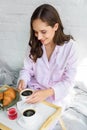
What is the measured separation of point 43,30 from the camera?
4.37ft

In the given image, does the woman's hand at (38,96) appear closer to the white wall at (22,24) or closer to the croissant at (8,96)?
the croissant at (8,96)

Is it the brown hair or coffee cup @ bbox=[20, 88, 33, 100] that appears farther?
the brown hair

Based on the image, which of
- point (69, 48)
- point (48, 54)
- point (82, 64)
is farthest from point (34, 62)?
point (82, 64)

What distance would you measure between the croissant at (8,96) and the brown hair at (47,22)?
0.33m

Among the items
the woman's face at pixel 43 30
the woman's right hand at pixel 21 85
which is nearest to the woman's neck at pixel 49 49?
the woman's face at pixel 43 30

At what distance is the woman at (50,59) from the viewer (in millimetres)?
1332

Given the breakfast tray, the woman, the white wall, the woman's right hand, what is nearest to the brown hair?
the woman

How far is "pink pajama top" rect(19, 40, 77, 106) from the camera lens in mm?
1428

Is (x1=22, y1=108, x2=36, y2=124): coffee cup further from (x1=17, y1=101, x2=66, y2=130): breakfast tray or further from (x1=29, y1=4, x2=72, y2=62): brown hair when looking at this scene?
(x1=29, y1=4, x2=72, y2=62): brown hair

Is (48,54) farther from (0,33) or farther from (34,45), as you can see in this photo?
(0,33)

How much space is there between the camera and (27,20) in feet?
5.94

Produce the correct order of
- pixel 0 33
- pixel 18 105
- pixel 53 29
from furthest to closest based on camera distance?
pixel 0 33 → pixel 53 29 → pixel 18 105

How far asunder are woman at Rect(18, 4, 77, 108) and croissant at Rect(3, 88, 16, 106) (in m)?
0.13

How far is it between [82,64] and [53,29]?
493mm
